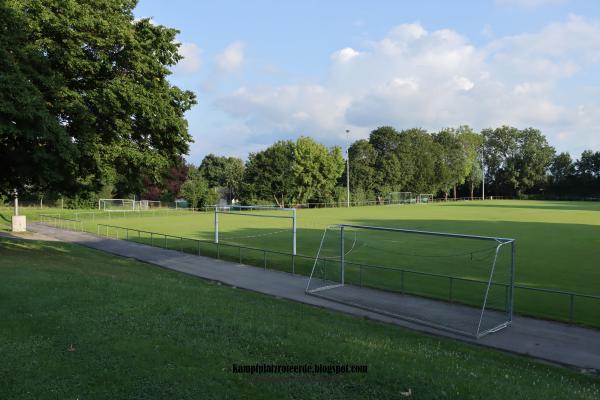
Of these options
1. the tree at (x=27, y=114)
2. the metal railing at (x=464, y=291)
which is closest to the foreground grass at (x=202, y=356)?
the metal railing at (x=464, y=291)

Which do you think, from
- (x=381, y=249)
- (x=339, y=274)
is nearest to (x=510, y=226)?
(x=381, y=249)

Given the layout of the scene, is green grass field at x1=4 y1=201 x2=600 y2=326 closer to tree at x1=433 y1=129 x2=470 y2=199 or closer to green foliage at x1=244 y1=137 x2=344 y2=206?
green foliage at x1=244 y1=137 x2=344 y2=206

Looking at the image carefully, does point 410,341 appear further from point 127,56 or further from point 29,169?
point 127,56

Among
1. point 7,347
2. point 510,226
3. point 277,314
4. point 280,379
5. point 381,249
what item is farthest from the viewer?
point 510,226

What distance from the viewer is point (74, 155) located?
55.1 feet

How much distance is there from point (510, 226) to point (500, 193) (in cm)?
9327

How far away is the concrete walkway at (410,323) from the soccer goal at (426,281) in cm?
→ 33

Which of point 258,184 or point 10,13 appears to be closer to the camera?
point 10,13

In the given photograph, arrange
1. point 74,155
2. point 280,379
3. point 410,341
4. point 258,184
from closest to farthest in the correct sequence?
point 280,379
point 410,341
point 74,155
point 258,184

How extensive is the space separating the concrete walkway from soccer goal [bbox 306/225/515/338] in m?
0.33

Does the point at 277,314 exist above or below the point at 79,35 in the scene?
below

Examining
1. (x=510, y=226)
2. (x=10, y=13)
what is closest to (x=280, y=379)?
(x=10, y=13)

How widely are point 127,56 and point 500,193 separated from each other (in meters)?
123

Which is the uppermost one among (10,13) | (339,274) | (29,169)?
(10,13)
